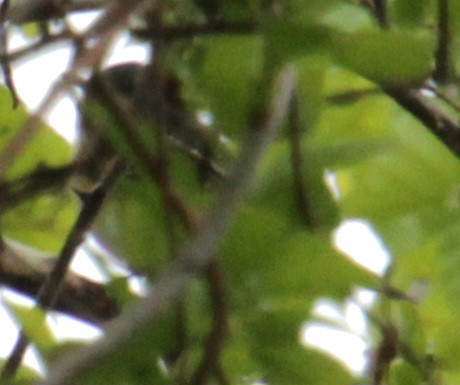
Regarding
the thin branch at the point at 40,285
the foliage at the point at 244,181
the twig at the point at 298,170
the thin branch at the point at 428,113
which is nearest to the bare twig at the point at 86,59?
the foliage at the point at 244,181

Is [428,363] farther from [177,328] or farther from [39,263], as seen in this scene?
[39,263]

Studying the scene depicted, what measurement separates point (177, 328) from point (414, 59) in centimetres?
17

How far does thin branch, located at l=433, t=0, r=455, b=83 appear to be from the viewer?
1.92ft

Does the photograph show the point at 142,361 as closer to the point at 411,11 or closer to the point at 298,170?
the point at 298,170

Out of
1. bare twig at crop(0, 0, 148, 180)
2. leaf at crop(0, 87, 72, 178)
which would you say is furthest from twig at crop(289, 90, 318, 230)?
leaf at crop(0, 87, 72, 178)

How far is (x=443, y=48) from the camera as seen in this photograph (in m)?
0.59

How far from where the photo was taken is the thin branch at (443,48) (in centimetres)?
58

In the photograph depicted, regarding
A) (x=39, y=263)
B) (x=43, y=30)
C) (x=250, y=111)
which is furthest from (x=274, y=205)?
(x=39, y=263)

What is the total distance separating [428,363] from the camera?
70cm

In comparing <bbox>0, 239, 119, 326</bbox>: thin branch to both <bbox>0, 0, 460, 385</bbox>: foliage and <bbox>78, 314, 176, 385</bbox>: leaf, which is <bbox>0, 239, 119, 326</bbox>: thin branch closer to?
<bbox>0, 0, 460, 385</bbox>: foliage

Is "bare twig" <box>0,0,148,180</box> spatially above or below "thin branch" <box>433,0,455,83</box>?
above

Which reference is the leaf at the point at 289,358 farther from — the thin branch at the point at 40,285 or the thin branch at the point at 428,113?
the thin branch at the point at 40,285

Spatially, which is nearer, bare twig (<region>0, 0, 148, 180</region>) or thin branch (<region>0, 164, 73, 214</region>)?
bare twig (<region>0, 0, 148, 180</region>)

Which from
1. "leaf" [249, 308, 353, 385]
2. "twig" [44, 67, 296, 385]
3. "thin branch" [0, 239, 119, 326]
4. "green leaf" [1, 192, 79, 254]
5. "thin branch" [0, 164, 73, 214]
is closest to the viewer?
"twig" [44, 67, 296, 385]
